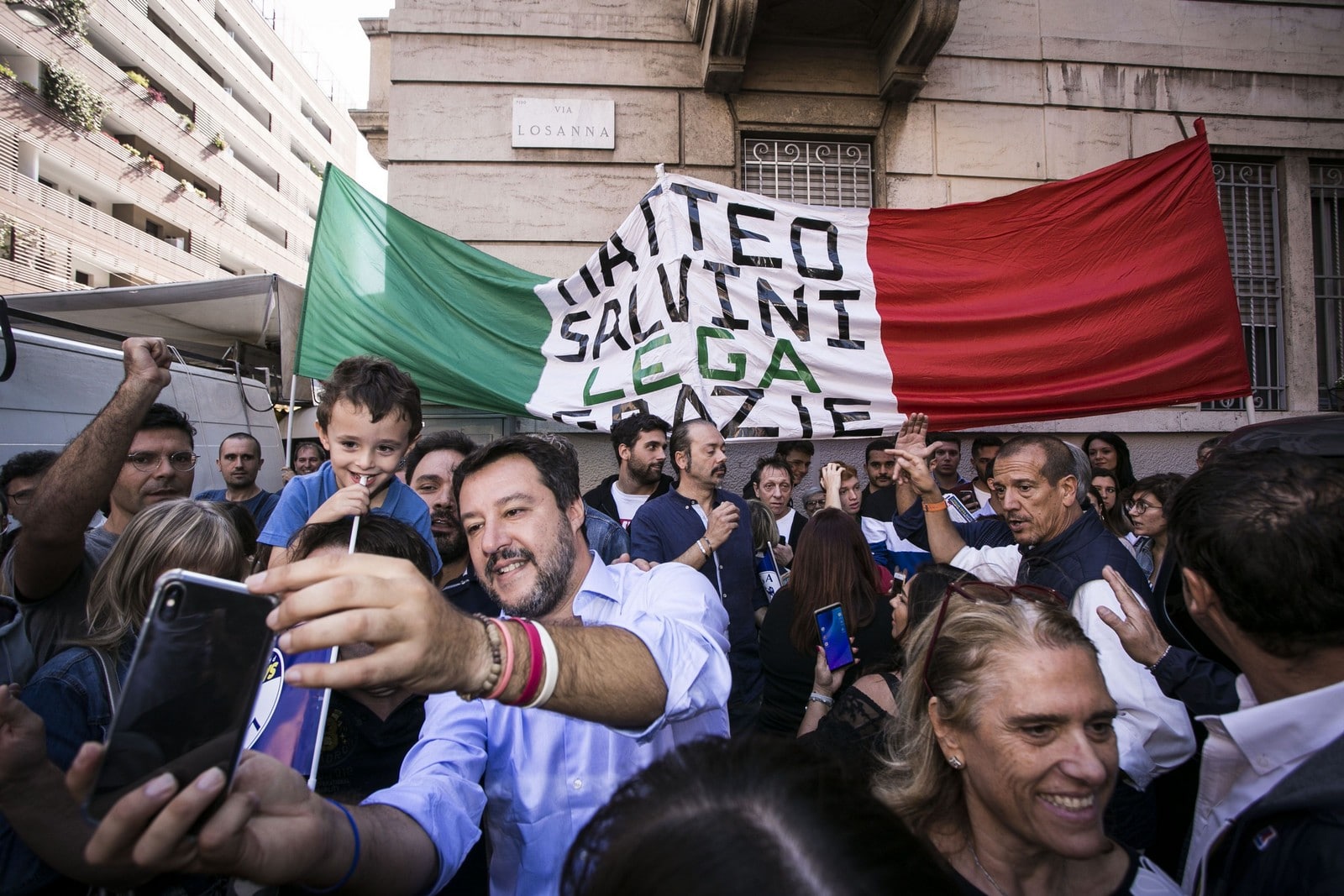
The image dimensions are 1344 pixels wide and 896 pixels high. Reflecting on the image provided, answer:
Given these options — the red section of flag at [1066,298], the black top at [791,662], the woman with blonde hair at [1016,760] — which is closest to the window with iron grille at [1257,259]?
the red section of flag at [1066,298]

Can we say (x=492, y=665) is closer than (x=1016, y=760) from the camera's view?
Yes

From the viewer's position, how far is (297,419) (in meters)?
7.43

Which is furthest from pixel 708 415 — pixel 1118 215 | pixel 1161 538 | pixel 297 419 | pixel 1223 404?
pixel 1223 404

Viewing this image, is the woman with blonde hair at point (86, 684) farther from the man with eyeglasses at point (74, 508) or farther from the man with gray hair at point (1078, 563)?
the man with gray hair at point (1078, 563)

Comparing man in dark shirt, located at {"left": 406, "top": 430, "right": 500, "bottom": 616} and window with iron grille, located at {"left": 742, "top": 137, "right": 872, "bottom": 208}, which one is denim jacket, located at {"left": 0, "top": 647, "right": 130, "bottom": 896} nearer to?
man in dark shirt, located at {"left": 406, "top": 430, "right": 500, "bottom": 616}

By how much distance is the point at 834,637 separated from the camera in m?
2.86

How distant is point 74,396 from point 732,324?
4102mm

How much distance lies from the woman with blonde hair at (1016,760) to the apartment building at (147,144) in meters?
28.4

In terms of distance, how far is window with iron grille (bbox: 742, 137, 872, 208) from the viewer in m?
6.92

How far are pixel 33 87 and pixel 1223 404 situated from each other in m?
32.4

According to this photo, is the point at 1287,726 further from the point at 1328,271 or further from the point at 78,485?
the point at 1328,271

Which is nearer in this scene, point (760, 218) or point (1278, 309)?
point (760, 218)

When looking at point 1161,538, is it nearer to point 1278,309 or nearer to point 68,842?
point 68,842

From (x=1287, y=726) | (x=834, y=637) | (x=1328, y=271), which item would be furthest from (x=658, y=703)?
(x=1328, y=271)
